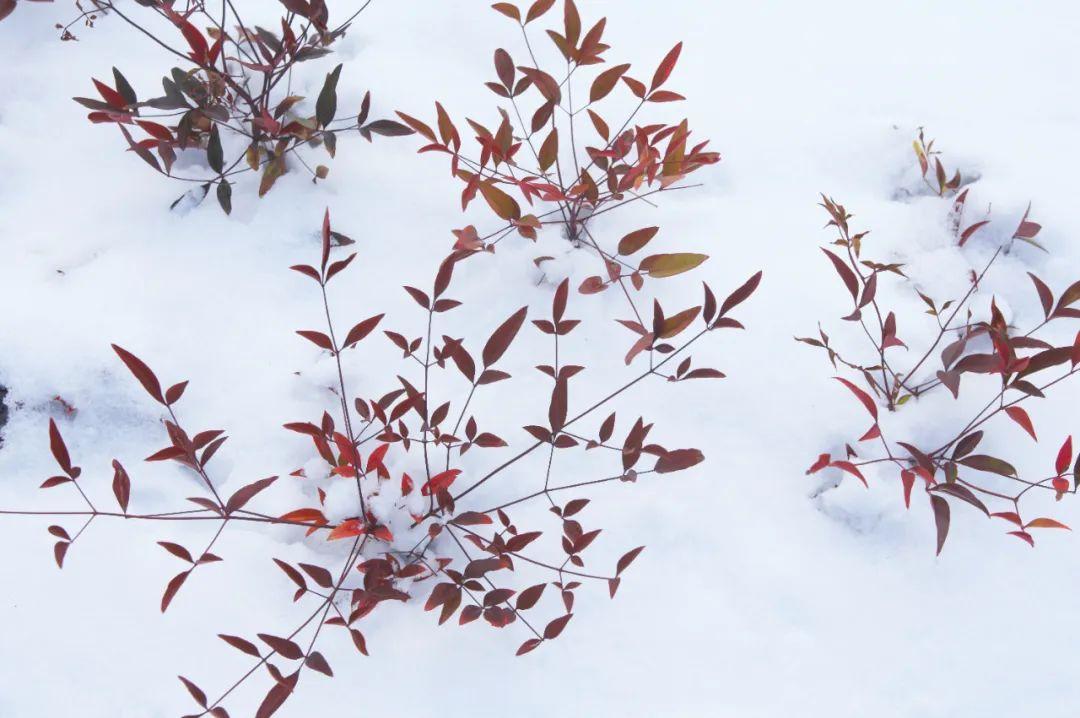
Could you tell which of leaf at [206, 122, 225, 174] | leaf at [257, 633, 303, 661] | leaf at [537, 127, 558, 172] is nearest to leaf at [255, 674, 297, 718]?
leaf at [257, 633, 303, 661]

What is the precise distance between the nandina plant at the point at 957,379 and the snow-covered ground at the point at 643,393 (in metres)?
0.04

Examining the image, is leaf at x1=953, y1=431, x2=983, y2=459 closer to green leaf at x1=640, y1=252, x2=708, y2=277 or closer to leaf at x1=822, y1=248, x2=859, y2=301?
leaf at x1=822, y1=248, x2=859, y2=301

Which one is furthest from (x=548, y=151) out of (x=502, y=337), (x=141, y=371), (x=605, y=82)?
(x=141, y=371)

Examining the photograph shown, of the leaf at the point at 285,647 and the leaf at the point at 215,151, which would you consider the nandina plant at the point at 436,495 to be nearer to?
the leaf at the point at 285,647

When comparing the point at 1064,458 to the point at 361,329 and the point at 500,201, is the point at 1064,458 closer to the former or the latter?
the point at 500,201

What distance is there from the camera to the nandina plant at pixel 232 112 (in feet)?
3.75

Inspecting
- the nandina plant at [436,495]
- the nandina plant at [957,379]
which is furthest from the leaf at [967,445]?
the nandina plant at [436,495]

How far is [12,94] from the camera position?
1447 mm

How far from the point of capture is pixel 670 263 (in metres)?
0.96

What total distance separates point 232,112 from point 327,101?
264 mm

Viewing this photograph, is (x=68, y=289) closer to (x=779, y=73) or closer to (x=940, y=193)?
(x=779, y=73)

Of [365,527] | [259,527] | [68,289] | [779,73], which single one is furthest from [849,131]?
[68,289]

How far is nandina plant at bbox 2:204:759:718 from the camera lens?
896mm

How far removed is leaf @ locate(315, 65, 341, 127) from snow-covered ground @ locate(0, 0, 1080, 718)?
0.43ft
